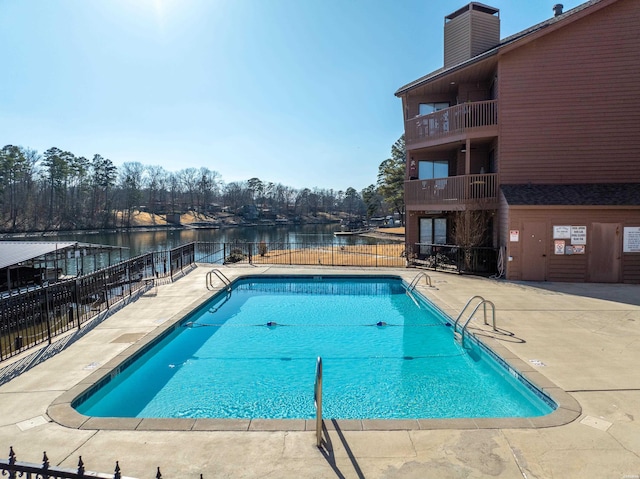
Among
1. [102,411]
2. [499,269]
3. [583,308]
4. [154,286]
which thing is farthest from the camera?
[499,269]

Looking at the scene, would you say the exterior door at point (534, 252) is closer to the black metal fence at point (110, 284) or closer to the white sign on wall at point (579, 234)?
the white sign on wall at point (579, 234)

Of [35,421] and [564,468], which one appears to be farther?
[35,421]

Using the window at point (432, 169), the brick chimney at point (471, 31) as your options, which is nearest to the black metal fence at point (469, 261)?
the window at point (432, 169)

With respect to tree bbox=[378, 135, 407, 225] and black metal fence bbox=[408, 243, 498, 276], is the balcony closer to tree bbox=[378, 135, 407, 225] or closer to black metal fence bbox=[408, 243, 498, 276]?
black metal fence bbox=[408, 243, 498, 276]

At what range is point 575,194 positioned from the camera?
1310 cm

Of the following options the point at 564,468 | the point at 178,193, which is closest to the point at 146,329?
the point at 564,468

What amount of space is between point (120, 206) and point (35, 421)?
84.1m

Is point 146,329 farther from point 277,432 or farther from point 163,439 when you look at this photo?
point 277,432

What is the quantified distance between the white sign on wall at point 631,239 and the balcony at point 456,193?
4165 mm

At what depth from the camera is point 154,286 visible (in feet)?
41.3

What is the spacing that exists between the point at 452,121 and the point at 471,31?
16.8ft

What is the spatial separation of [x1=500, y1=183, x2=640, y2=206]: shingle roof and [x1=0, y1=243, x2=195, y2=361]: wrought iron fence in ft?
42.6

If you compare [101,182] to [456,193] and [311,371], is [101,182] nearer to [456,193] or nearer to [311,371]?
[456,193]

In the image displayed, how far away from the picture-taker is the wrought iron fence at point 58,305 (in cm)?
684
